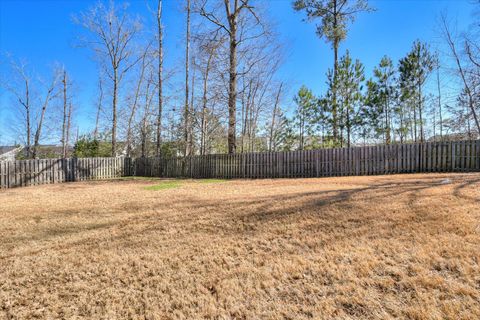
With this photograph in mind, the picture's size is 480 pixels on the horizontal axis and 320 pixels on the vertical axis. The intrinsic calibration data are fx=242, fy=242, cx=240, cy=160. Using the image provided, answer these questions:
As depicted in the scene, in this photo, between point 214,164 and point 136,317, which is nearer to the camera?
point 136,317

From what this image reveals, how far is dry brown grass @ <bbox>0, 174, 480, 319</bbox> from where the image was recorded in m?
2.03

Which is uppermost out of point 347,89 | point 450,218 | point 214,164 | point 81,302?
point 347,89

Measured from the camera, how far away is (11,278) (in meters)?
2.67

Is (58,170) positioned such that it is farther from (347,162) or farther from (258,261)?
(347,162)

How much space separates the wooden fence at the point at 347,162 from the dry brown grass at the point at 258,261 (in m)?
5.51

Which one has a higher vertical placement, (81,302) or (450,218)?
(450,218)

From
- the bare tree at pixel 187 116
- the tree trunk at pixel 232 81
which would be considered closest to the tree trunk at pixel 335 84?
the tree trunk at pixel 232 81

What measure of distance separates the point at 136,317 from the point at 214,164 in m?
10.4

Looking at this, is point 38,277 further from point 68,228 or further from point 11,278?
point 68,228

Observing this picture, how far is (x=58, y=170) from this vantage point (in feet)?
42.4

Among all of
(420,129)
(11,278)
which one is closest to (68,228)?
(11,278)

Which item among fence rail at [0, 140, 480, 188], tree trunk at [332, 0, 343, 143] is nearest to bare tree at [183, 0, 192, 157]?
fence rail at [0, 140, 480, 188]

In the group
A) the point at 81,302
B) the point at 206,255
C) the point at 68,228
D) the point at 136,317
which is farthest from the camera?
the point at 68,228

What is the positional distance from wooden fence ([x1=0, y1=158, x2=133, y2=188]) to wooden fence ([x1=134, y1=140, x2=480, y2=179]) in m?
6.08
